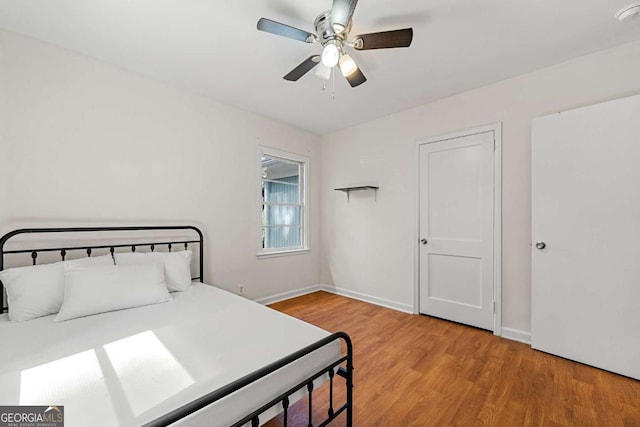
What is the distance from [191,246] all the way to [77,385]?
2.03 m

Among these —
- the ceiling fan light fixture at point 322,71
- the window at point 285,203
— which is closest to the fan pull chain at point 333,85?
the ceiling fan light fixture at point 322,71

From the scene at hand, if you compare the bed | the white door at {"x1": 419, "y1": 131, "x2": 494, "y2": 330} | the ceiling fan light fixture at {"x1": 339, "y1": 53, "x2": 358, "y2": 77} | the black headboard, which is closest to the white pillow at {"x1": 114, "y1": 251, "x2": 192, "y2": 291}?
the black headboard

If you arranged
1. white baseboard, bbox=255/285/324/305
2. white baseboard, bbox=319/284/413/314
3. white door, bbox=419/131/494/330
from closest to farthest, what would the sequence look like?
white door, bbox=419/131/494/330 → white baseboard, bbox=319/284/413/314 → white baseboard, bbox=255/285/324/305

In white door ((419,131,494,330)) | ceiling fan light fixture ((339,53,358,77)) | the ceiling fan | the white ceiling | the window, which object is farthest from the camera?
the window

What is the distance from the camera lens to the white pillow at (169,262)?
2260 millimetres

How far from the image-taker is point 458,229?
3.01 meters

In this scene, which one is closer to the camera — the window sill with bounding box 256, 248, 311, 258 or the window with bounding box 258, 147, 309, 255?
the window sill with bounding box 256, 248, 311, 258

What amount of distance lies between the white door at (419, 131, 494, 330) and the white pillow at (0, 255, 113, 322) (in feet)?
11.1

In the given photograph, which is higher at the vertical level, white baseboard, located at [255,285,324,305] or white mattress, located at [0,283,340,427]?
white mattress, located at [0,283,340,427]

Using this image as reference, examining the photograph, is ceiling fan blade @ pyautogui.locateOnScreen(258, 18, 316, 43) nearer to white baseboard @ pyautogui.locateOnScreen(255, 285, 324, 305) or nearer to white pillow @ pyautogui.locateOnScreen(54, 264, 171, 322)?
white pillow @ pyautogui.locateOnScreen(54, 264, 171, 322)

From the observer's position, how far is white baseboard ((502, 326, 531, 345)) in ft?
8.27

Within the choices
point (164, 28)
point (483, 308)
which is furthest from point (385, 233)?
point (164, 28)

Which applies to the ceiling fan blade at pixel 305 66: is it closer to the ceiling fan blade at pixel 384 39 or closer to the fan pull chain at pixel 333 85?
the ceiling fan blade at pixel 384 39

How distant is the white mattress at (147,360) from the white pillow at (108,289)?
0.08 metres
